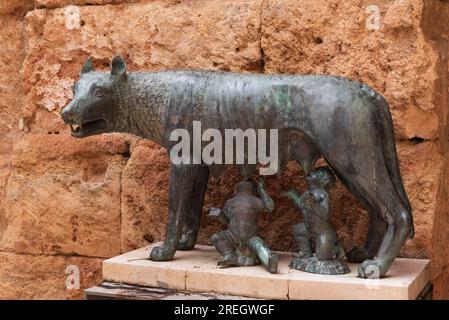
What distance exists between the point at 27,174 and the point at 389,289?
190cm

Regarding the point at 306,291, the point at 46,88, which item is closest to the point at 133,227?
the point at 46,88

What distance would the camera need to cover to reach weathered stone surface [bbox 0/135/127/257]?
9.70 feet

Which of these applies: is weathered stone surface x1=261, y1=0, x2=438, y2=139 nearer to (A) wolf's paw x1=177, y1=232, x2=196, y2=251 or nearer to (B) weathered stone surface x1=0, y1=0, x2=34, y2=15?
(A) wolf's paw x1=177, y1=232, x2=196, y2=251

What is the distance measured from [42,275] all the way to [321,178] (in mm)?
1607

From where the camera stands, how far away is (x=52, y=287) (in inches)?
121

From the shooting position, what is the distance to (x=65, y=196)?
301cm

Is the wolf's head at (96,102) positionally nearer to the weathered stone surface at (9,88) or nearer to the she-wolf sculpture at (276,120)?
the she-wolf sculpture at (276,120)

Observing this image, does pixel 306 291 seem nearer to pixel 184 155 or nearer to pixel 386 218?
pixel 386 218

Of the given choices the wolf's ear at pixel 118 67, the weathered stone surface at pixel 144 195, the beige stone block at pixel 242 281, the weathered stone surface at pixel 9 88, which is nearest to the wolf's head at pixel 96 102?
the wolf's ear at pixel 118 67

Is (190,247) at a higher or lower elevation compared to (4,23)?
lower

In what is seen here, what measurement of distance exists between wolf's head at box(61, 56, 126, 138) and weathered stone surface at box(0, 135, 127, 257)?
0.57 meters

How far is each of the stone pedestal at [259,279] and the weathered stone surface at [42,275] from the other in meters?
0.63

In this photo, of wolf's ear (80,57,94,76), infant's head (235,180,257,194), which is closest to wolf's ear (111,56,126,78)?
wolf's ear (80,57,94,76)

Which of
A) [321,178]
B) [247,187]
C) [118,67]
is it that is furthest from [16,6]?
[321,178]
